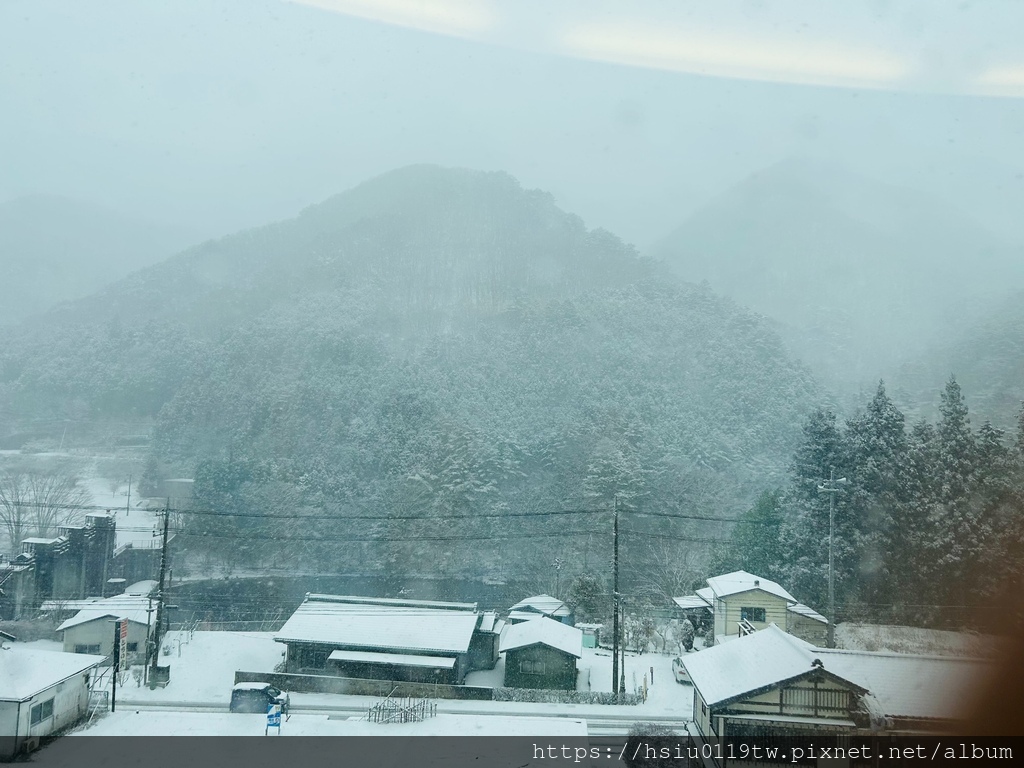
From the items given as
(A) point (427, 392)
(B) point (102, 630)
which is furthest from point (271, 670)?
(A) point (427, 392)

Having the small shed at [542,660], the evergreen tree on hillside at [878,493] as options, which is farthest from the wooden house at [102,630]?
the evergreen tree on hillside at [878,493]

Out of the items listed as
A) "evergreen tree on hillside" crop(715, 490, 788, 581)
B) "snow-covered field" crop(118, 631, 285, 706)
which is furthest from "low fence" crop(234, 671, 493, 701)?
"evergreen tree on hillside" crop(715, 490, 788, 581)

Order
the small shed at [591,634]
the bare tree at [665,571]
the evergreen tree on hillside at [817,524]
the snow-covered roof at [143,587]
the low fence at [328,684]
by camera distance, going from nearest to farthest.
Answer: the low fence at [328,684] → the evergreen tree on hillside at [817,524] → the small shed at [591,634] → the snow-covered roof at [143,587] → the bare tree at [665,571]

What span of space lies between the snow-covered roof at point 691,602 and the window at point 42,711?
1011 centimetres

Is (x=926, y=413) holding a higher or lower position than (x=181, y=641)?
higher

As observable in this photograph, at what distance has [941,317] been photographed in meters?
31.0

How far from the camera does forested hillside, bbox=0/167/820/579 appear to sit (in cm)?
1905

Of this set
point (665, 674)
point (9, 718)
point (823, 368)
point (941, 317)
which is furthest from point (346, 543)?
point (941, 317)

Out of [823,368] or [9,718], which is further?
[823,368]

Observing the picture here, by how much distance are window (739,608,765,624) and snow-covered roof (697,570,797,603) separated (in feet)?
1.06

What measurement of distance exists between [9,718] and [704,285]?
33070 millimetres

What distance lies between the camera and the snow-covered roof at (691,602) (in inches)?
502

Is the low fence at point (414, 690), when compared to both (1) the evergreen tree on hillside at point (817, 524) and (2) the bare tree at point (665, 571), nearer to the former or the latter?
(1) the evergreen tree on hillside at point (817, 524)

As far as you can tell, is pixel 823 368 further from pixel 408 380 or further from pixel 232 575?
pixel 232 575
